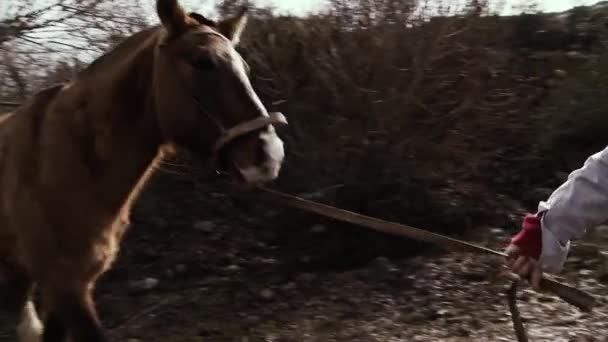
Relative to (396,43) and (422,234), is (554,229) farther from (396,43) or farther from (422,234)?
(396,43)

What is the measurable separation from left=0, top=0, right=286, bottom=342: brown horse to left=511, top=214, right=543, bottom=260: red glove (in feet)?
3.37

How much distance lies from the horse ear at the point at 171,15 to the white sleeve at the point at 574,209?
1707 mm

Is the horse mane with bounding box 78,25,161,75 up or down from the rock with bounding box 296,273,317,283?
up

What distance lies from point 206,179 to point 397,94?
2.23m

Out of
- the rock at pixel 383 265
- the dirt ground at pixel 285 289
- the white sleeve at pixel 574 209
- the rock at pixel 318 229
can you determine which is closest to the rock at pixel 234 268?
the dirt ground at pixel 285 289

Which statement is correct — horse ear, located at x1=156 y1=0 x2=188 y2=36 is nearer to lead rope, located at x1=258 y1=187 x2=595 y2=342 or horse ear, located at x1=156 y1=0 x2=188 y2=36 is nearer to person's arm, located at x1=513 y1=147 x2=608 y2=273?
lead rope, located at x1=258 y1=187 x2=595 y2=342

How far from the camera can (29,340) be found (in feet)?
14.4

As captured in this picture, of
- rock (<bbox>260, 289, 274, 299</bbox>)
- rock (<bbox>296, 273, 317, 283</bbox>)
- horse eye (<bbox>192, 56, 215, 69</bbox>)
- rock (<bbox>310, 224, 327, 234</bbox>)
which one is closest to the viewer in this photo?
horse eye (<bbox>192, 56, 215, 69</bbox>)

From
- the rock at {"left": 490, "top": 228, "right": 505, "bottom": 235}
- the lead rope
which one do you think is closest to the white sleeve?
the lead rope

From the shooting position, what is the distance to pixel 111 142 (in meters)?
3.50

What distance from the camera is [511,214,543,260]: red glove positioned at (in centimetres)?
257

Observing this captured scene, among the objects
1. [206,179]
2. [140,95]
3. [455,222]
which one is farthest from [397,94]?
[140,95]

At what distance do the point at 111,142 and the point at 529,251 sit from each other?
1891mm

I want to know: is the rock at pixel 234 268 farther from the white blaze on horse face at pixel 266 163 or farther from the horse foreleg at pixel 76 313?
the white blaze on horse face at pixel 266 163
